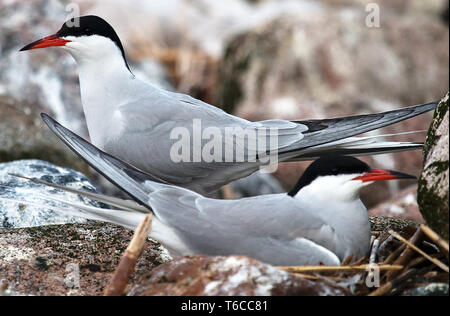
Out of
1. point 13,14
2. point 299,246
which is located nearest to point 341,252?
point 299,246

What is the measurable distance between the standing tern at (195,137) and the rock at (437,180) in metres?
0.71

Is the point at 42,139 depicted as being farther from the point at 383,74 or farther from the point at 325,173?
the point at 383,74

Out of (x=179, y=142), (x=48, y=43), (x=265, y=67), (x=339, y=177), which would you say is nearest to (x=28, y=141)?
(x=48, y=43)

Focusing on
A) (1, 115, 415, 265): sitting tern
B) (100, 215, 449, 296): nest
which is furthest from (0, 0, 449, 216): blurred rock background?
(100, 215, 449, 296): nest

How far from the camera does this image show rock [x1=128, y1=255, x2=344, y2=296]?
3.25m

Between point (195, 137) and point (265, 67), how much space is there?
20.5 ft

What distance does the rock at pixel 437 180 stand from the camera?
3.48 meters

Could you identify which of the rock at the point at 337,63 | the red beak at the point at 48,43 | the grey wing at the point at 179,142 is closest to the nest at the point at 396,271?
the grey wing at the point at 179,142

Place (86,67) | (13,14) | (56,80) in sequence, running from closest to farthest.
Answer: (86,67), (56,80), (13,14)

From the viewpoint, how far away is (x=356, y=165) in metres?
3.76

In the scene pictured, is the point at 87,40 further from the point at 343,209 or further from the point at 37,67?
the point at 37,67

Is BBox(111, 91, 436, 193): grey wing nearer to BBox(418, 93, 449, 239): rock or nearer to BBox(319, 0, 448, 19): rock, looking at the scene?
BBox(418, 93, 449, 239): rock
